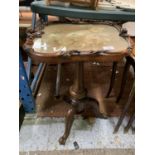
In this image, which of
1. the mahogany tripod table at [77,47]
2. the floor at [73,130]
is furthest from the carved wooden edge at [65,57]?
the floor at [73,130]

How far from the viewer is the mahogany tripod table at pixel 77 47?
119cm

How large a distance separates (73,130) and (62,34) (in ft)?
2.41

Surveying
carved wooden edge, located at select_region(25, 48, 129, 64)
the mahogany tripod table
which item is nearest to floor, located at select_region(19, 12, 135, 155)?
the mahogany tripod table

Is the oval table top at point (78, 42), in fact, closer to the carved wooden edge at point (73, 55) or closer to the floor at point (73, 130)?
the carved wooden edge at point (73, 55)

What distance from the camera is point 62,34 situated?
1.40 meters

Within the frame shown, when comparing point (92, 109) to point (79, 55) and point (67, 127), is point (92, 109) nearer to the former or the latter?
point (67, 127)

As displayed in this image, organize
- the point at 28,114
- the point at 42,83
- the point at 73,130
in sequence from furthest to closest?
the point at 42,83 < the point at 28,114 < the point at 73,130

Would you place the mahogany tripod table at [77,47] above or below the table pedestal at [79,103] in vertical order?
above

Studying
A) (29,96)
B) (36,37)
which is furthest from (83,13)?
(29,96)

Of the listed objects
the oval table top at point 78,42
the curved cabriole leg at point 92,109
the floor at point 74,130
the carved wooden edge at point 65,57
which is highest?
the oval table top at point 78,42

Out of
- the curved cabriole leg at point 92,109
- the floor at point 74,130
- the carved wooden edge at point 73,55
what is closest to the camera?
the carved wooden edge at point 73,55
